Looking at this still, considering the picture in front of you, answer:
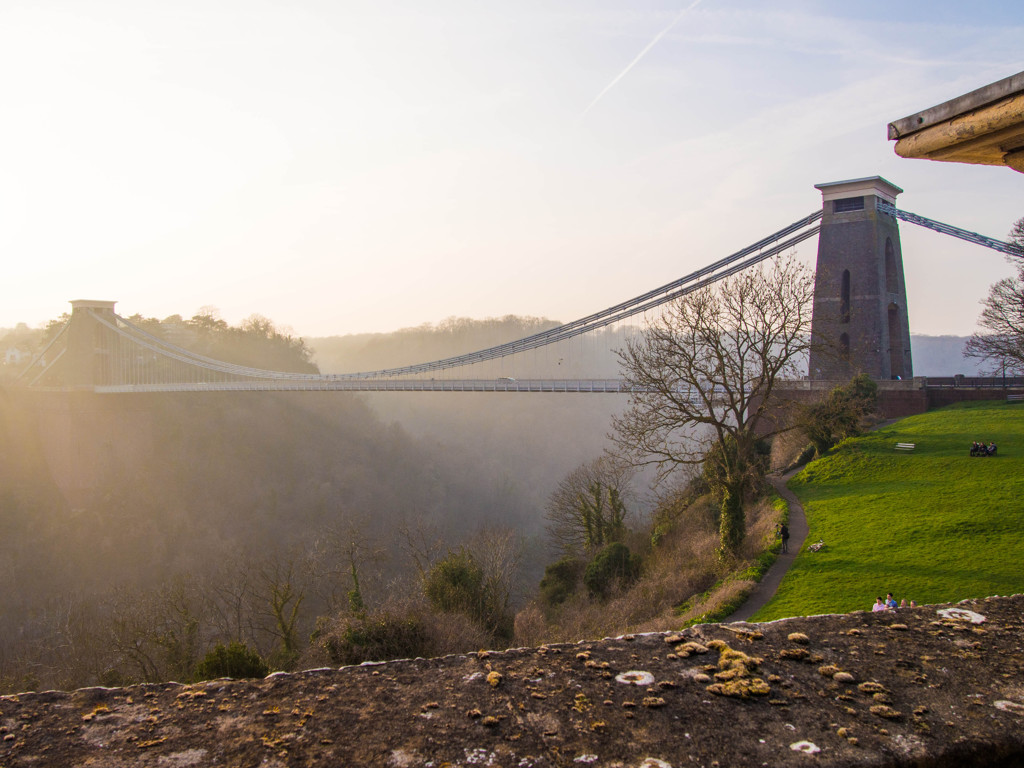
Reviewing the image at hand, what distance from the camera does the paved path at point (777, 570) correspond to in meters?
8.91

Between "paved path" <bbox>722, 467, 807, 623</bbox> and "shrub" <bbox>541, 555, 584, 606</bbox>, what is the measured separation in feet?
16.8

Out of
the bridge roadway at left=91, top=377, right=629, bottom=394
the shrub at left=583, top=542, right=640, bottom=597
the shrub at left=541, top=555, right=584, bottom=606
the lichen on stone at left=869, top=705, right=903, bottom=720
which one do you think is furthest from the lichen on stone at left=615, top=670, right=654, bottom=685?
the bridge roadway at left=91, top=377, right=629, bottom=394

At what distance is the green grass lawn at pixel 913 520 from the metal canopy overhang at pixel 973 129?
712 centimetres

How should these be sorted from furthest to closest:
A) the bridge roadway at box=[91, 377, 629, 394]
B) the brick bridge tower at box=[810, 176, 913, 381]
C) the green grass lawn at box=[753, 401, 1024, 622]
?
the bridge roadway at box=[91, 377, 629, 394]
the brick bridge tower at box=[810, 176, 913, 381]
the green grass lawn at box=[753, 401, 1024, 622]

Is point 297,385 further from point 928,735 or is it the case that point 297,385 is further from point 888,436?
point 928,735

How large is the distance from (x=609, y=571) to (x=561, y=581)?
2.07m

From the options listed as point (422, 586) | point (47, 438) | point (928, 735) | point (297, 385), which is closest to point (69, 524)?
point (47, 438)

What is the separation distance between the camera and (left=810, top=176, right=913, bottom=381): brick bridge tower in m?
20.7

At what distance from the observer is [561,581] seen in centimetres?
1484

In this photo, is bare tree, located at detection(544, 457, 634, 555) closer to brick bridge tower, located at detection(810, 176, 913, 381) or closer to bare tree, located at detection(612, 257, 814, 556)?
bare tree, located at detection(612, 257, 814, 556)

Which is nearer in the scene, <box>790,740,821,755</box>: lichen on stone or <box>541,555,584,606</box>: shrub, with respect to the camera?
<box>790,740,821,755</box>: lichen on stone

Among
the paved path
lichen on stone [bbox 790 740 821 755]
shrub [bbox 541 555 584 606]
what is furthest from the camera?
shrub [bbox 541 555 584 606]

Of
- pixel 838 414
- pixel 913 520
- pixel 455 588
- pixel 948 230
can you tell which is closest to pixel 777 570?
pixel 913 520

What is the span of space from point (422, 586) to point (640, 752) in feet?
37.4
